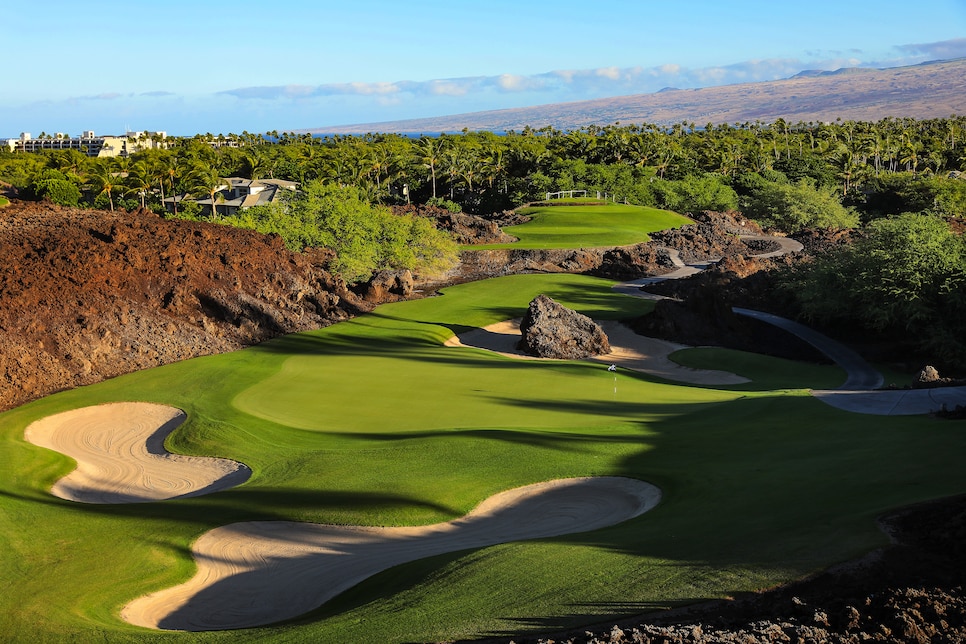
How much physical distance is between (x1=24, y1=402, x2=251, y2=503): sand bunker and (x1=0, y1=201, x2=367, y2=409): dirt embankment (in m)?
4.90

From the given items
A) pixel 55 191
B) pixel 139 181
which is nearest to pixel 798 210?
pixel 139 181

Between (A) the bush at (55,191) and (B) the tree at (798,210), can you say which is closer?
(B) the tree at (798,210)

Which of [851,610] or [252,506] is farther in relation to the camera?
[252,506]

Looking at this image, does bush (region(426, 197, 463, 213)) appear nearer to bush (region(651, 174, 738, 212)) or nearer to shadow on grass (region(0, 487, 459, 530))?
bush (region(651, 174, 738, 212))

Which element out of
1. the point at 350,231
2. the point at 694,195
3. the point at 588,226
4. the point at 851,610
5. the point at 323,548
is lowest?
the point at 323,548

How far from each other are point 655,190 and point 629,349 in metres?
69.0

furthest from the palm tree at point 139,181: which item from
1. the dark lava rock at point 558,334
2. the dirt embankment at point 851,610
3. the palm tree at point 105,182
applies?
the dirt embankment at point 851,610

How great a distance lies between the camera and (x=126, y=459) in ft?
82.6

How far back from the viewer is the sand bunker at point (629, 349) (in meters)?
38.2

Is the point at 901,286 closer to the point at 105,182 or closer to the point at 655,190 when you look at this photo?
the point at 655,190

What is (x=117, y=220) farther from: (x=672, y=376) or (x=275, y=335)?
(x=672, y=376)

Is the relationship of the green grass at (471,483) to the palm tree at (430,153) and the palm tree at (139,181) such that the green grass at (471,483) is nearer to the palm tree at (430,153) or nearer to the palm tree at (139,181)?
the palm tree at (139,181)

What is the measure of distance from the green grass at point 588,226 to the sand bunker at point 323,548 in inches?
2168

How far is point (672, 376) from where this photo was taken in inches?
1515
